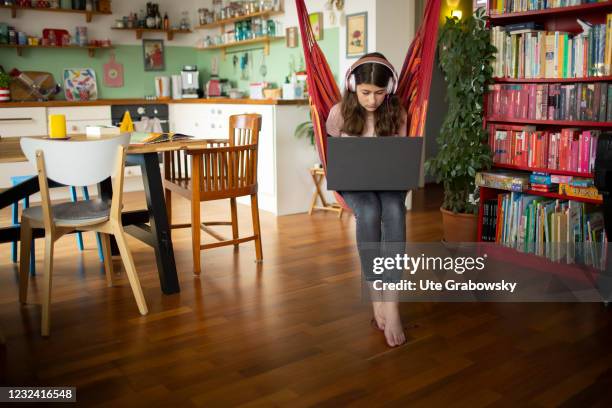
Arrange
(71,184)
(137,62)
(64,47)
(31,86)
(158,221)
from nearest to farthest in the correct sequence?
(71,184)
(158,221)
(31,86)
(64,47)
(137,62)

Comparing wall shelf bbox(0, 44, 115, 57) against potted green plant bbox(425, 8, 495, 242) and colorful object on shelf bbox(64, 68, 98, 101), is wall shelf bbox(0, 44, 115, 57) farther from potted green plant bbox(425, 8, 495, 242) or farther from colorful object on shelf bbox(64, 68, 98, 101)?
potted green plant bbox(425, 8, 495, 242)

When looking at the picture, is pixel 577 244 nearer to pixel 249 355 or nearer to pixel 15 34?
pixel 249 355

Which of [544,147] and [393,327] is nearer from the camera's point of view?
[393,327]

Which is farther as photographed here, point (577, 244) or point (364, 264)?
point (577, 244)

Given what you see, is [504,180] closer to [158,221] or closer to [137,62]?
[158,221]

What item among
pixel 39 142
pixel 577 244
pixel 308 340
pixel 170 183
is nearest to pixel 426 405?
pixel 308 340

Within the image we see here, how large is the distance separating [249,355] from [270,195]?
272cm

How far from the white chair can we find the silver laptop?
0.92 m

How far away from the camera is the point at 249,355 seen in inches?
91.5

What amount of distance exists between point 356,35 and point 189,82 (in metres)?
2.30

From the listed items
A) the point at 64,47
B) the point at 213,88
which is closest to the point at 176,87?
the point at 213,88

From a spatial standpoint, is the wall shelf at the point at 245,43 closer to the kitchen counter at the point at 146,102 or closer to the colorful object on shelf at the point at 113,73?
the kitchen counter at the point at 146,102

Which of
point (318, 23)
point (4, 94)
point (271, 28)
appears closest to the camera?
point (318, 23)

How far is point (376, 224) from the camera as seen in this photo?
2.50 meters
